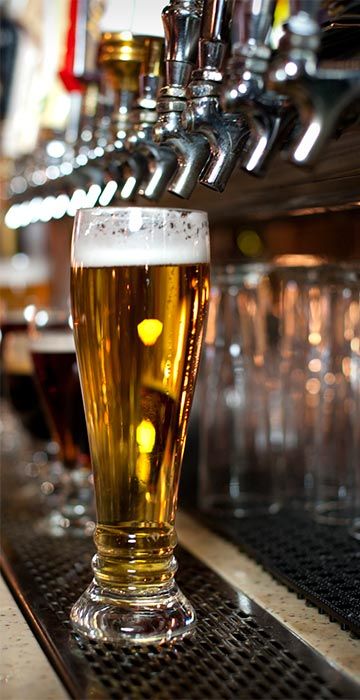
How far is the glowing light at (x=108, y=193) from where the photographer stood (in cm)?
140

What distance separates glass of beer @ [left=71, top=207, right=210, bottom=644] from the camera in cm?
99

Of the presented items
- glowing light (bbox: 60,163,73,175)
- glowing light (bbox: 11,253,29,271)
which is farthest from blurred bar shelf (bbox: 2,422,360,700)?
glowing light (bbox: 11,253,29,271)

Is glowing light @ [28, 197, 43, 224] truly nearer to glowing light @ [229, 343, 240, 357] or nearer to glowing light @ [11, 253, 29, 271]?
glowing light @ [229, 343, 240, 357]

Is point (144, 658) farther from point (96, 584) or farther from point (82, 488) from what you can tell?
point (82, 488)

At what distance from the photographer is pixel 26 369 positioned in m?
2.05

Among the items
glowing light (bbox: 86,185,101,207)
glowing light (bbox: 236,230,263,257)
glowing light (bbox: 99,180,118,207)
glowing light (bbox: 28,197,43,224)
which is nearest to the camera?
glowing light (bbox: 99,180,118,207)

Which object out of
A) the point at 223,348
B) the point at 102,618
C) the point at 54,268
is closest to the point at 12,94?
the point at 54,268

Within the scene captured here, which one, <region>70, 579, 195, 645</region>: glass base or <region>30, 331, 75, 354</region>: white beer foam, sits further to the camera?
<region>30, 331, 75, 354</region>: white beer foam

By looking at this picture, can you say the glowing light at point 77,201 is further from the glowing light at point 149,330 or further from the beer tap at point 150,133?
the glowing light at point 149,330

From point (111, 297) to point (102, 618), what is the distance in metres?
0.31

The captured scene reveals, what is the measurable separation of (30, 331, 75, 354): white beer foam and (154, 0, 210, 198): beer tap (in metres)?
0.68

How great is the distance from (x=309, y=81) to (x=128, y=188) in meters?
0.53

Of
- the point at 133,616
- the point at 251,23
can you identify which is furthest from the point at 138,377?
the point at 251,23

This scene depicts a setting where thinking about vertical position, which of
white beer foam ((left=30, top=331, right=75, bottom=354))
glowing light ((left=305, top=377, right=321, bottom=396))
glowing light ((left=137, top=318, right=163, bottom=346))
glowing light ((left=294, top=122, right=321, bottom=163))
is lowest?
glowing light ((left=305, top=377, right=321, bottom=396))
